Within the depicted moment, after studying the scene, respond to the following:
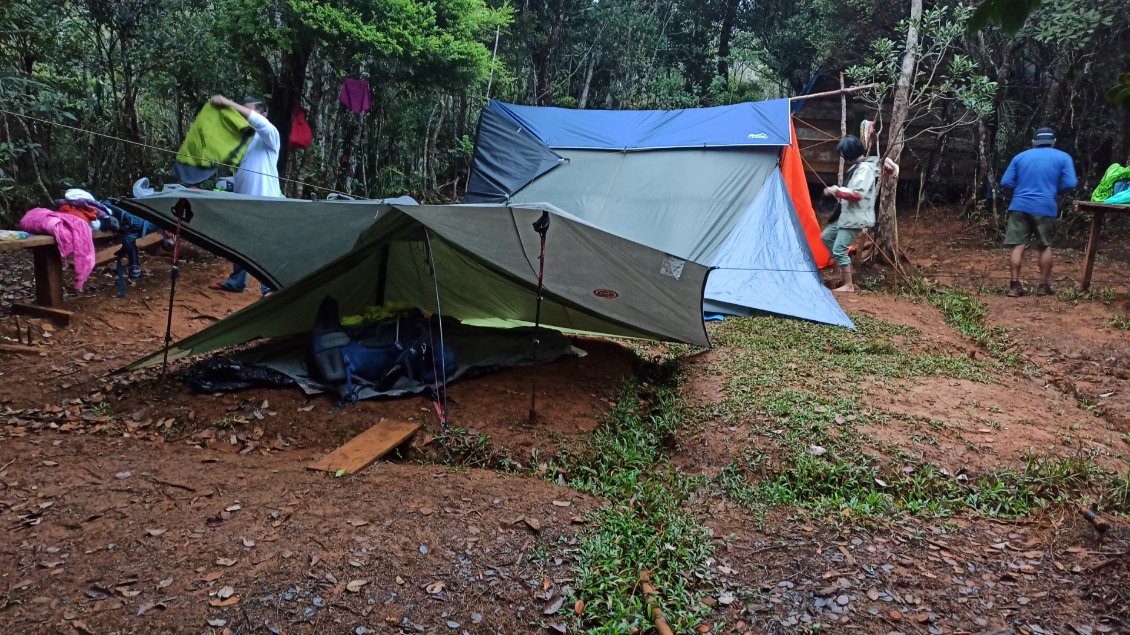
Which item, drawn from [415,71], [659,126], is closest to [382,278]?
[659,126]

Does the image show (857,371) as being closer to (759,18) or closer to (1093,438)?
(1093,438)

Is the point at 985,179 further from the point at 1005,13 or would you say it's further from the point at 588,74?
the point at 1005,13

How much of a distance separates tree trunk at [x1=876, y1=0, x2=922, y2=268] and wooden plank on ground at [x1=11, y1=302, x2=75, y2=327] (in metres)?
7.38

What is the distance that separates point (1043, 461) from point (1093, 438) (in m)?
0.54

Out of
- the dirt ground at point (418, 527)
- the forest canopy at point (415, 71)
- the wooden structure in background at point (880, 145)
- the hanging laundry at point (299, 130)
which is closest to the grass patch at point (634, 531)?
the dirt ground at point (418, 527)

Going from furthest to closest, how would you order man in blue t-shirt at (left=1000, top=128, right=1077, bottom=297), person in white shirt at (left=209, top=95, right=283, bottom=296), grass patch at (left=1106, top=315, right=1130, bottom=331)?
1. man in blue t-shirt at (left=1000, top=128, right=1077, bottom=297)
2. grass patch at (left=1106, top=315, right=1130, bottom=331)
3. person in white shirt at (left=209, top=95, right=283, bottom=296)

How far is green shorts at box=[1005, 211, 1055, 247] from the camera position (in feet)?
23.4

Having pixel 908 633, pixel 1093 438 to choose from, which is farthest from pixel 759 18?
pixel 908 633

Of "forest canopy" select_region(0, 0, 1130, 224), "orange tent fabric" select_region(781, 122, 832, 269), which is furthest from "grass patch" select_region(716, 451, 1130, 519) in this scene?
"orange tent fabric" select_region(781, 122, 832, 269)

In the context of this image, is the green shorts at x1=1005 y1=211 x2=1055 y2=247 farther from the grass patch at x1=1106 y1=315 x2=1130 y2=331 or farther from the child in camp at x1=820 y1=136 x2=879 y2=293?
the child in camp at x1=820 y1=136 x2=879 y2=293

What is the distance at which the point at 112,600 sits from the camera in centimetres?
243

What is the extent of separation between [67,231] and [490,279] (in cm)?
302

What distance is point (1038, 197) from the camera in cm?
708

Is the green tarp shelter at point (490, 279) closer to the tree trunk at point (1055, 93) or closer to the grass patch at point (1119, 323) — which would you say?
the grass patch at point (1119, 323)
